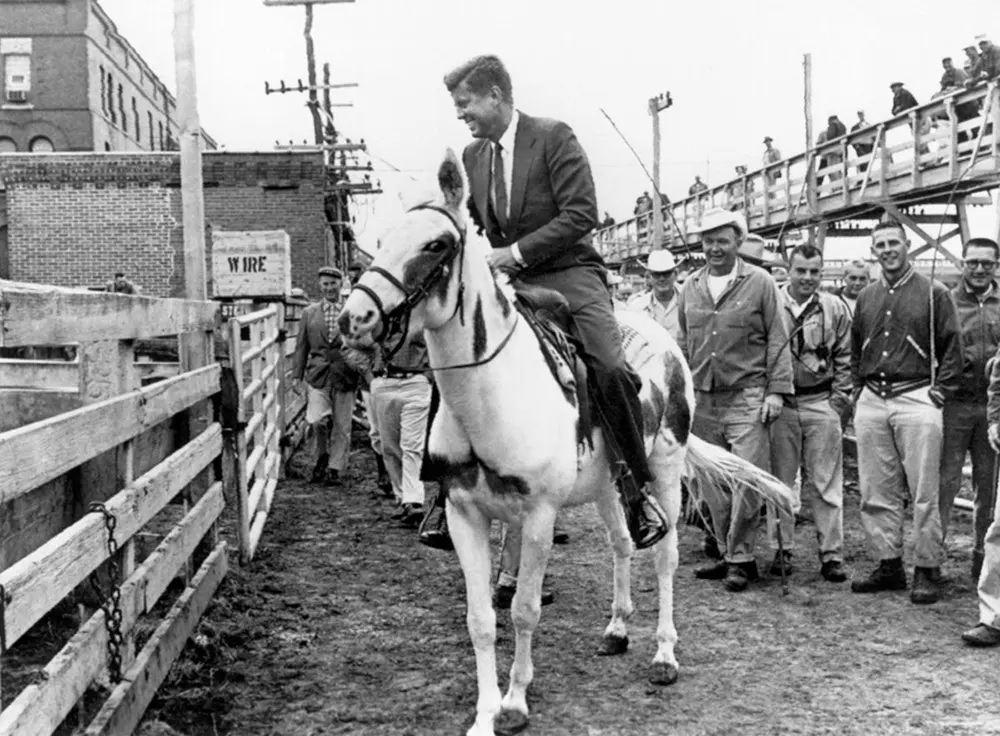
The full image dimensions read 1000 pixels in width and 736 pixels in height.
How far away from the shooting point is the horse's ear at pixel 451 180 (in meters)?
3.78

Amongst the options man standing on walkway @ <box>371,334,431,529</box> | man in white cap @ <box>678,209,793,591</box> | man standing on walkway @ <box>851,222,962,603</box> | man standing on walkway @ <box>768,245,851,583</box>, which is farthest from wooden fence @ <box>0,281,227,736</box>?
man standing on walkway @ <box>851,222,962,603</box>

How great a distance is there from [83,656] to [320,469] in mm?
7692

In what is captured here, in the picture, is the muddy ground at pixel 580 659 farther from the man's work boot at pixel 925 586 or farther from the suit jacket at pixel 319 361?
the suit jacket at pixel 319 361

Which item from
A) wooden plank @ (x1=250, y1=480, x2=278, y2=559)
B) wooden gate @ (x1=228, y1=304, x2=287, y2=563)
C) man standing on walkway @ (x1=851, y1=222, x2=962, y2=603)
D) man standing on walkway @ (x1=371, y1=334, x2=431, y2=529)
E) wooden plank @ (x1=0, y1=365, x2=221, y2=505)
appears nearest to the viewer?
wooden plank @ (x1=0, y1=365, x2=221, y2=505)

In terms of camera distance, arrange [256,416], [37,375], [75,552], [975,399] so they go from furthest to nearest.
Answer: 1. [256,416]
2. [975,399]
3. [37,375]
4. [75,552]

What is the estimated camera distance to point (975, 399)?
22.1 ft

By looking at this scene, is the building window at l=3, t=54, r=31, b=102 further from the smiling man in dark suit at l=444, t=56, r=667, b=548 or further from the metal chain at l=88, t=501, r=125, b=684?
the metal chain at l=88, t=501, r=125, b=684

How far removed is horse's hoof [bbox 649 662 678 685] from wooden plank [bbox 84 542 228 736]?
2.27 m

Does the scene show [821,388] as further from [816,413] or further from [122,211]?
[122,211]

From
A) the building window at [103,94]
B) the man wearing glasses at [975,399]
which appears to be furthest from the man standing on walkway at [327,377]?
the building window at [103,94]

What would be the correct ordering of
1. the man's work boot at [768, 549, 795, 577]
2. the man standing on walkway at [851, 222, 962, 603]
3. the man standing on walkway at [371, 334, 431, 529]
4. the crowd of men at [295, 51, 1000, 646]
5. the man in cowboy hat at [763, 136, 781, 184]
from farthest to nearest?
1. the man in cowboy hat at [763, 136, 781, 184]
2. the man standing on walkway at [371, 334, 431, 529]
3. the man's work boot at [768, 549, 795, 577]
4. the man standing on walkway at [851, 222, 962, 603]
5. the crowd of men at [295, 51, 1000, 646]

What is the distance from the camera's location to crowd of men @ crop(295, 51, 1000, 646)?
493cm

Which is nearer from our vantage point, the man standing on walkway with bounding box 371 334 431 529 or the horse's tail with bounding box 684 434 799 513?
the horse's tail with bounding box 684 434 799 513

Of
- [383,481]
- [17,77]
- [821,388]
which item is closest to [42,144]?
[17,77]
